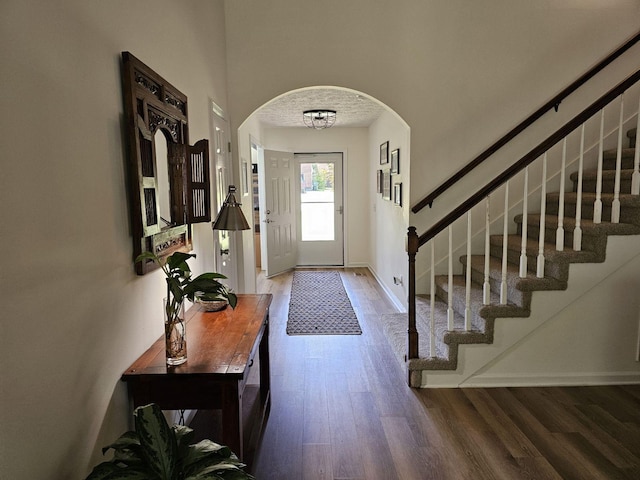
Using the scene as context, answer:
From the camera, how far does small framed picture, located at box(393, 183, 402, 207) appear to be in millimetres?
4476

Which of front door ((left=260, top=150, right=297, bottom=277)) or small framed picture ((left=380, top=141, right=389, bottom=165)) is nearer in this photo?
small framed picture ((left=380, top=141, right=389, bottom=165))

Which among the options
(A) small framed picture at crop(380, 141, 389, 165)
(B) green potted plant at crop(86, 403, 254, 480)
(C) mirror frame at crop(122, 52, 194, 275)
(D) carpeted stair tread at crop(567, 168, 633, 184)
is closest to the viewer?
(B) green potted plant at crop(86, 403, 254, 480)

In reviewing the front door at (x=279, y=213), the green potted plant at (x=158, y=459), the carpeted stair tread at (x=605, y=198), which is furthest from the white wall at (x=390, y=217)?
the green potted plant at (x=158, y=459)

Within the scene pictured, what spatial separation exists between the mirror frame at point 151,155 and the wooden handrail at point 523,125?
83.6 inches

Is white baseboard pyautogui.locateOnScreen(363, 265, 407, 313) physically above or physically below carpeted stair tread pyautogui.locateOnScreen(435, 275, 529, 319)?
below

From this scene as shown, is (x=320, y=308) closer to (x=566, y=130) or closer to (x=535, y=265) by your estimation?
(x=535, y=265)

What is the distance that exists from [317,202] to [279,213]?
0.84 m

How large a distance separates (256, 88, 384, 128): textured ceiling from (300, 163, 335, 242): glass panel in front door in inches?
32.4

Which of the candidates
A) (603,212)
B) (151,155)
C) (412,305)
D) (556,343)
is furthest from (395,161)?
(151,155)

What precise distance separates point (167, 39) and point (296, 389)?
2264 mm

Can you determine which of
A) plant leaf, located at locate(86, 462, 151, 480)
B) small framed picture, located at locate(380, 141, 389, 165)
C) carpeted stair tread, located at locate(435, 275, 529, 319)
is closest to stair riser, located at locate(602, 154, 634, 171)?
carpeted stair tread, located at locate(435, 275, 529, 319)

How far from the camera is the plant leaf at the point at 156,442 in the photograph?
1.19 m

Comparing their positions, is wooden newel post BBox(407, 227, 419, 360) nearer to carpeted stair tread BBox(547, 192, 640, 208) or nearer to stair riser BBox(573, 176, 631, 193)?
carpeted stair tread BBox(547, 192, 640, 208)

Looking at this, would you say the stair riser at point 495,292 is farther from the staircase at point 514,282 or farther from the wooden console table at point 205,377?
the wooden console table at point 205,377
